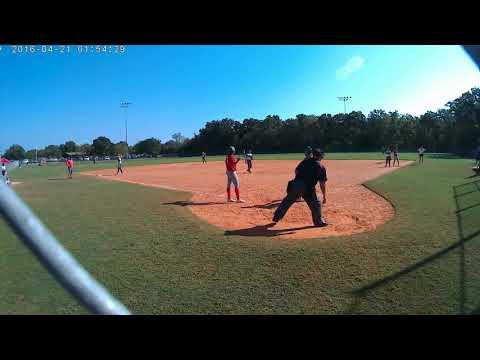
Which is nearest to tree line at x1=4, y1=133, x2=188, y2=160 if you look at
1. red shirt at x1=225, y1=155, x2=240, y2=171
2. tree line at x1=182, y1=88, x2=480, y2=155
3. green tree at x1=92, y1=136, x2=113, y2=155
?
green tree at x1=92, y1=136, x2=113, y2=155

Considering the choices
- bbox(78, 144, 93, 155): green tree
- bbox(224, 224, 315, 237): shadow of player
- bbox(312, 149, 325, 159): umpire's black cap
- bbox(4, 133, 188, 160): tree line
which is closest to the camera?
bbox(224, 224, 315, 237): shadow of player

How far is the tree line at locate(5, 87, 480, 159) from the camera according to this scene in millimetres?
46375

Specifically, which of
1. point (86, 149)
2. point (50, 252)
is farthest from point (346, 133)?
point (86, 149)

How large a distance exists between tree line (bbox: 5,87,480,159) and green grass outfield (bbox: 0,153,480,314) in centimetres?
3916

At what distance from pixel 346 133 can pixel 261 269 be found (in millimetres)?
46605

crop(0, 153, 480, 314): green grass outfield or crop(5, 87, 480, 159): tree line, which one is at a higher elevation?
crop(5, 87, 480, 159): tree line

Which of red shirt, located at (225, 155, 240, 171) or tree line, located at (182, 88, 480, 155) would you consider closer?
red shirt, located at (225, 155, 240, 171)

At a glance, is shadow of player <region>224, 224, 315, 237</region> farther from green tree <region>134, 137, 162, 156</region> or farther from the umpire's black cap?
green tree <region>134, 137, 162, 156</region>

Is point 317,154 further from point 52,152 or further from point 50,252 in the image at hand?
point 52,152

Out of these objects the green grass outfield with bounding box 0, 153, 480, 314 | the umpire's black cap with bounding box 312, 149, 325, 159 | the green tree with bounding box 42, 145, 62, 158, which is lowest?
the green grass outfield with bounding box 0, 153, 480, 314

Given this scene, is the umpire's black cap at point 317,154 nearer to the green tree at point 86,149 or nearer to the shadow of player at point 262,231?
the shadow of player at point 262,231

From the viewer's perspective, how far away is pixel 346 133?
47.6m
